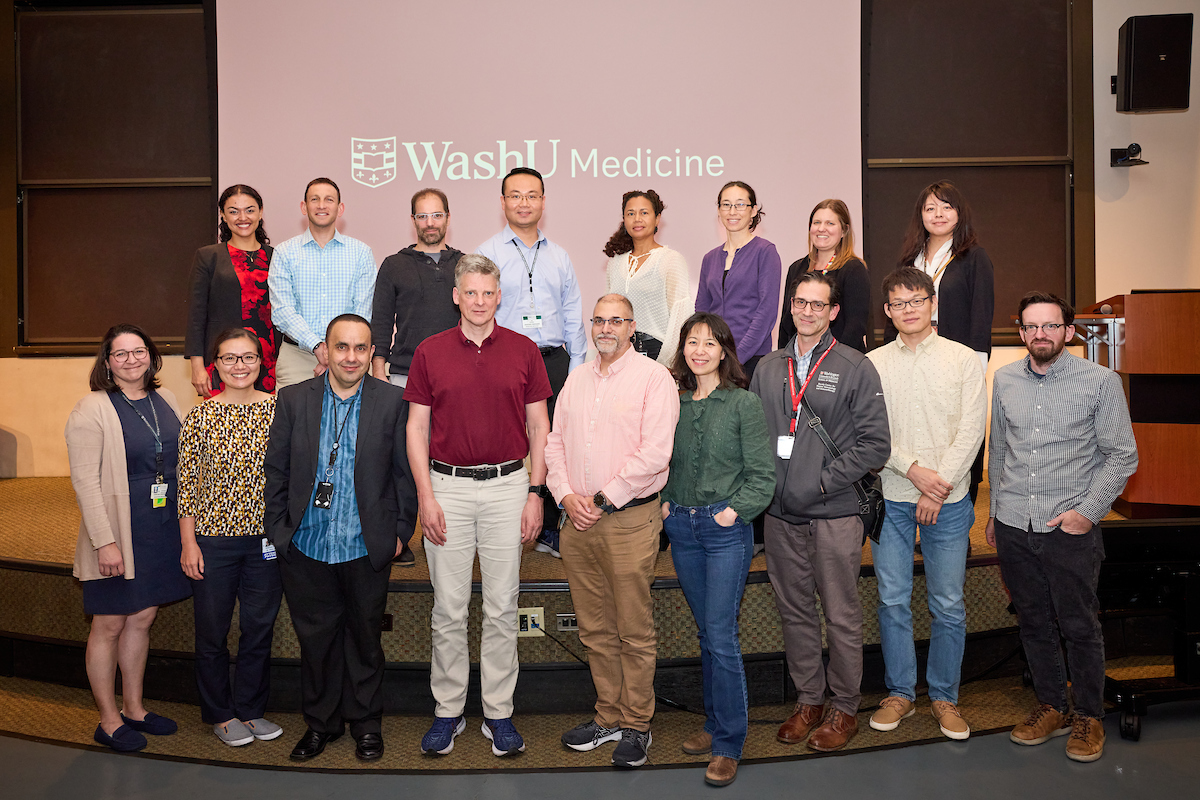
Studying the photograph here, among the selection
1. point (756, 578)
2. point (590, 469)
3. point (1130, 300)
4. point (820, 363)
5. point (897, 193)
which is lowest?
point (756, 578)

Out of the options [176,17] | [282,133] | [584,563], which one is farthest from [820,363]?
[176,17]

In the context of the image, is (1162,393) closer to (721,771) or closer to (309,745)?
(721,771)

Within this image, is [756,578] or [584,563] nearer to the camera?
[584,563]

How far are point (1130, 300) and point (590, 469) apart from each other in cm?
325

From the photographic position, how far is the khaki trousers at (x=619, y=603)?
2.69m

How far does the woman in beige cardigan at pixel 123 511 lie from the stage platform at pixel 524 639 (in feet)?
1.32

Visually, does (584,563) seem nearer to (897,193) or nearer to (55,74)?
(897,193)

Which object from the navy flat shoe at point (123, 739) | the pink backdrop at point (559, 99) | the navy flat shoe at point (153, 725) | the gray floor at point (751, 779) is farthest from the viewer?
the pink backdrop at point (559, 99)

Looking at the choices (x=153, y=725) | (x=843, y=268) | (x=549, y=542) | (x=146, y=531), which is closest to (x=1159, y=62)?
(x=843, y=268)

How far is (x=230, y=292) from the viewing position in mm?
3471

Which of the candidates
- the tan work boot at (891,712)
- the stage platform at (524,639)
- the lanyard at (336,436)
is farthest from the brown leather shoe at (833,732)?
the lanyard at (336,436)

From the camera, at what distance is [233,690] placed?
10.2ft

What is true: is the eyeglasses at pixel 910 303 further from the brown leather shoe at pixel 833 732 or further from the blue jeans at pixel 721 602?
the brown leather shoe at pixel 833 732

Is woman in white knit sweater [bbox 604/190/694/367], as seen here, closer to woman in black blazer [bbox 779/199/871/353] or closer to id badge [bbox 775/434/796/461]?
woman in black blazer [bbox 779/199/871/353]
